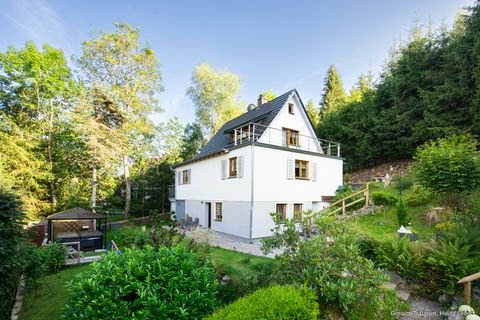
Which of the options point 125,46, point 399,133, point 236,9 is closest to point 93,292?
point 236,9

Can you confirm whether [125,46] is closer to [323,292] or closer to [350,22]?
[350,22]

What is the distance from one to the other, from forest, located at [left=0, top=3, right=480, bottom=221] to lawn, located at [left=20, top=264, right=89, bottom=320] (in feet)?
38.8

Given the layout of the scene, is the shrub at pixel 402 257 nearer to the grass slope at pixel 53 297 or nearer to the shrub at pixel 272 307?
the grass slope at pixel 53 297

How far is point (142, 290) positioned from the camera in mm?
2979

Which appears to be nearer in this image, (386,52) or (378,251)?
(378,251)

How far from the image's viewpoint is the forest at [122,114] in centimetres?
1642

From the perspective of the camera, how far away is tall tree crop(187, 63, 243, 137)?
86.9 ft

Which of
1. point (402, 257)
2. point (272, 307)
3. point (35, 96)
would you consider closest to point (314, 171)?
point (402, 257)

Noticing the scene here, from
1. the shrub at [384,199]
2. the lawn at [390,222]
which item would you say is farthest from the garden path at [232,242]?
the shrub at [384,199]

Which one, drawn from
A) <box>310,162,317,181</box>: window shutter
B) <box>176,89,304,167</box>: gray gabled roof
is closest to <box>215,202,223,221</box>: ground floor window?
<box>176,89,304,167</box>: gray gabled roof

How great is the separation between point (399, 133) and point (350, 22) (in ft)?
43.6

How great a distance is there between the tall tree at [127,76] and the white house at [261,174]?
5498 mm

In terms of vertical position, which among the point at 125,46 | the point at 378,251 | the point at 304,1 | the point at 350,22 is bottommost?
the point at 378,251

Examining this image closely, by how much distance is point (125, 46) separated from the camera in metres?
18.8
